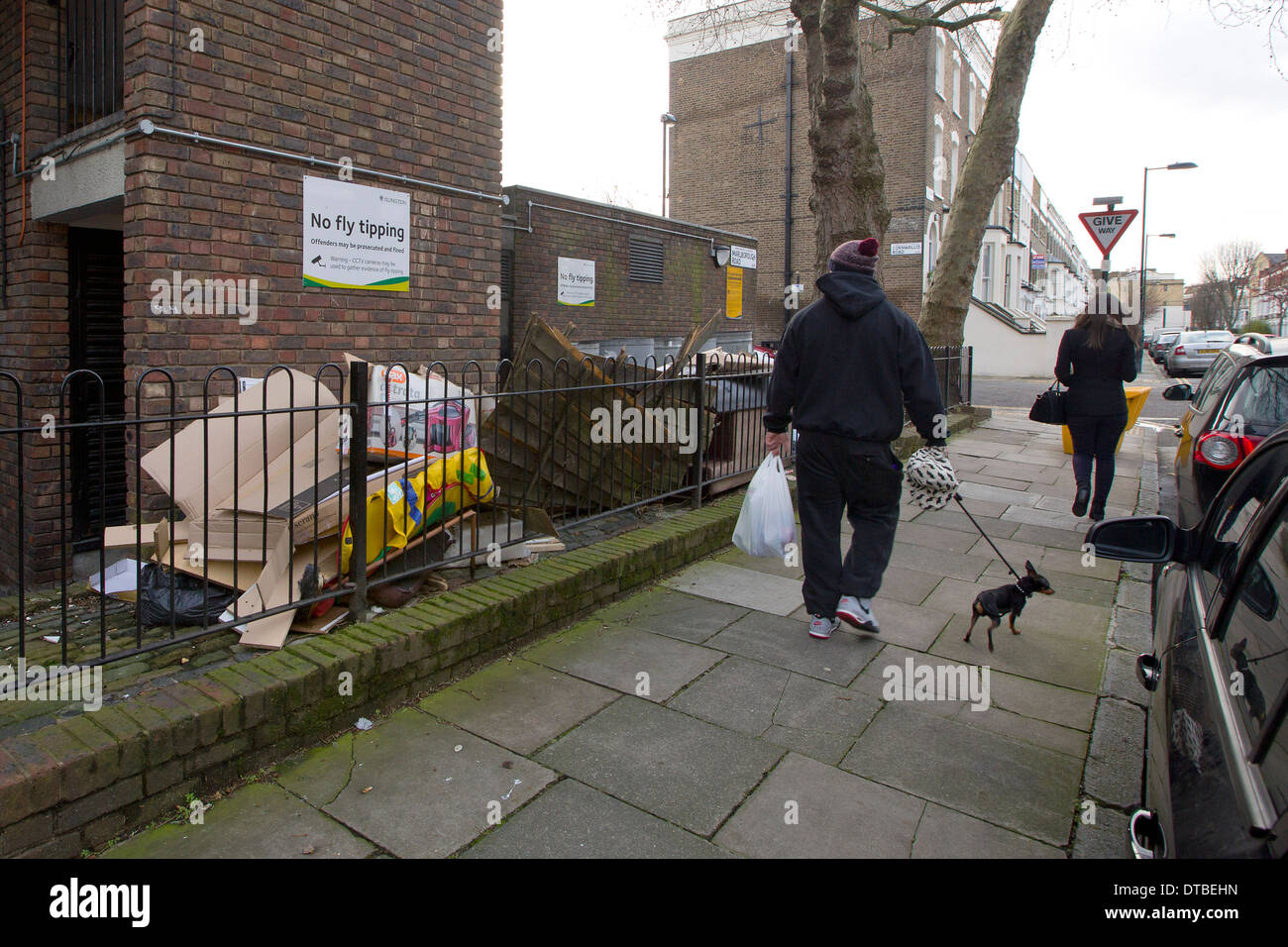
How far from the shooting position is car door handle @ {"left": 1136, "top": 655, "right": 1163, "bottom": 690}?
2277 mm

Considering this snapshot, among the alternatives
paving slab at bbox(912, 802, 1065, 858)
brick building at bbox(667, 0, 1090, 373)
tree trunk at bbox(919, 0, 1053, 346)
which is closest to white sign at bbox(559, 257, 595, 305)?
tree trunk at bbox(919, 0, 1053, 346)

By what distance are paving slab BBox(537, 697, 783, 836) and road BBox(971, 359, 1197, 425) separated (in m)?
12.7

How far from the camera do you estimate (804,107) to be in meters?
28.2

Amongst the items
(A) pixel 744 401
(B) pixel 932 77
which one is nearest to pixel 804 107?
(B) pixel 932 77

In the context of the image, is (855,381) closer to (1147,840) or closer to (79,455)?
(1147,840)

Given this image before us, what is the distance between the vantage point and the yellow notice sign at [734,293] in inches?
711

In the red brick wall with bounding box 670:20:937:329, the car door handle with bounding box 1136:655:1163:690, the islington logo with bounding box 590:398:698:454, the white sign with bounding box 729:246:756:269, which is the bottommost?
the car door handle with bounding box 1136:655:1163:690

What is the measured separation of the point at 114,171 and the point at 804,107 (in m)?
26.8

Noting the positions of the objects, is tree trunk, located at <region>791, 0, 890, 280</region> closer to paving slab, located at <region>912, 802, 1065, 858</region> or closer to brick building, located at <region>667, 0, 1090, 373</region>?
paving slab, located at <region>912, 802, 1065, 858</region>

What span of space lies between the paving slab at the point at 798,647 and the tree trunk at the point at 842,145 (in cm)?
584

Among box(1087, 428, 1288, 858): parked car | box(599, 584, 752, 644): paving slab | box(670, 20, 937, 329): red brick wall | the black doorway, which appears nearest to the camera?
box(1087, 428, 1288, 858): parked car

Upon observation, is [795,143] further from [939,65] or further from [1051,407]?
[1051,407]

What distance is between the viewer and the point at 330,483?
3.96 meters
